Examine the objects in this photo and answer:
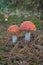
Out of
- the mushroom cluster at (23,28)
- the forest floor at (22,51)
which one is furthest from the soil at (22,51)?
the mushroom cluster at (23,28)

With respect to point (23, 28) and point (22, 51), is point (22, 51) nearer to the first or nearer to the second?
point (22, 51)

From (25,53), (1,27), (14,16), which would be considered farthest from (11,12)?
(25,53)

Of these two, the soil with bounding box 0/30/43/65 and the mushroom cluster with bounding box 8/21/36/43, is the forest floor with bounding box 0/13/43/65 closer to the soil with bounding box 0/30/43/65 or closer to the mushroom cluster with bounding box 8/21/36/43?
the soil with bounding box 0/30/43/65

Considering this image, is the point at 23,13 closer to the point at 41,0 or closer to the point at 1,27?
the point at 41,0

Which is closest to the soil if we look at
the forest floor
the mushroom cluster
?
the forest floor

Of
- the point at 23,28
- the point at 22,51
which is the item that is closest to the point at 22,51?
the point at 22,51

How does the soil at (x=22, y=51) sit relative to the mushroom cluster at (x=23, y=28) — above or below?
below

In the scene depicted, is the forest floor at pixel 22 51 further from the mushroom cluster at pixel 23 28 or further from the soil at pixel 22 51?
the mushroom cluster at pixel 23 28

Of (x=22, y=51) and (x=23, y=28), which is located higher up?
(x=23, y=28)

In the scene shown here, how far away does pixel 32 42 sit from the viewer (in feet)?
15.0

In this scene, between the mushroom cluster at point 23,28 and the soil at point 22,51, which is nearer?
the soil at point 22,51

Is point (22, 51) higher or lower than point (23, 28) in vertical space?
lower

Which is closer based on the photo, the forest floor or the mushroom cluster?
the forest floor

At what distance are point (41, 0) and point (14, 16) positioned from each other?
1.04 metres
